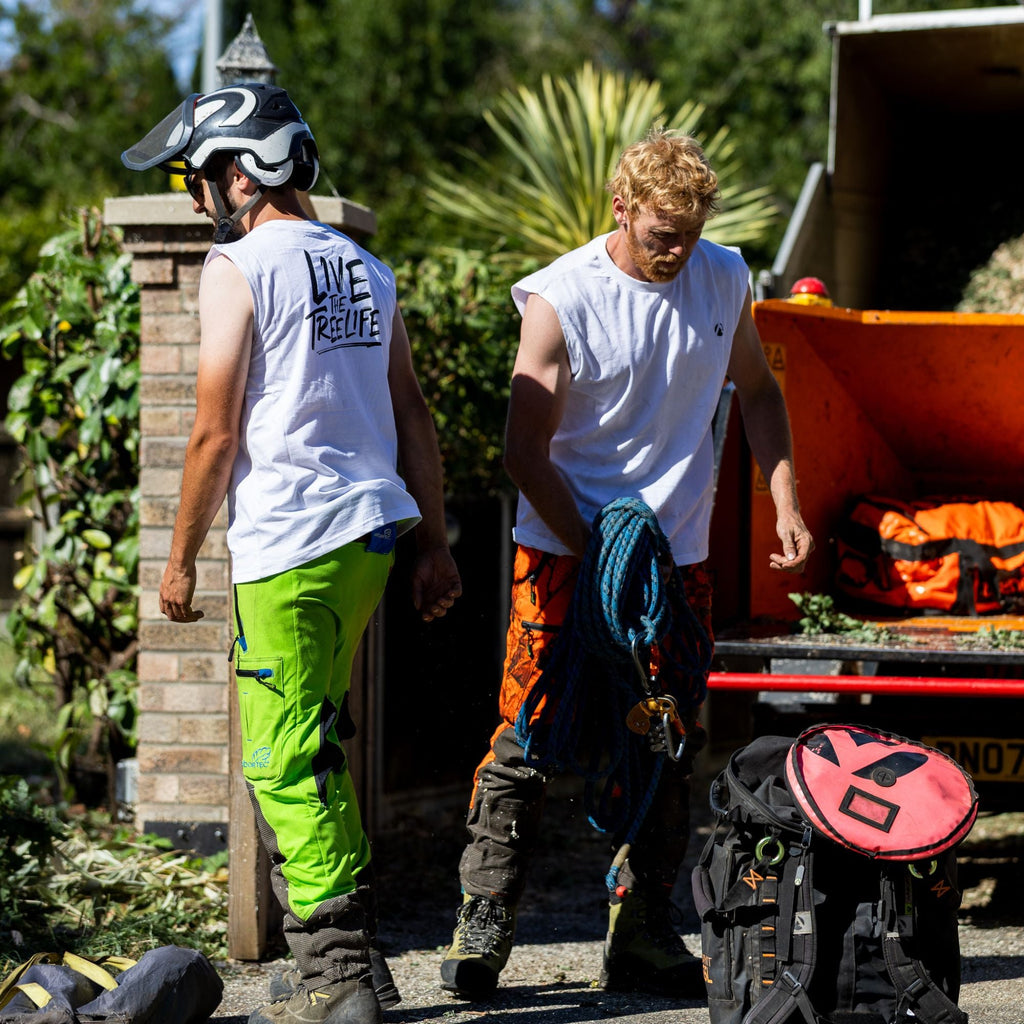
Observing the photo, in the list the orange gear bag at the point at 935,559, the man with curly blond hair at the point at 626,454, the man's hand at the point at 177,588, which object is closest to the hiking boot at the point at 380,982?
the man with curly blond hair at the point at 626,454

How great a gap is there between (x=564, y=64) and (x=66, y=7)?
34.6 feet

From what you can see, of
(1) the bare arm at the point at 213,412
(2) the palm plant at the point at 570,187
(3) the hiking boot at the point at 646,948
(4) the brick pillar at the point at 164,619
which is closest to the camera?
(1) the bare arm at the point at 213,412

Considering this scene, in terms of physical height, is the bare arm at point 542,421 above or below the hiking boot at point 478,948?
above

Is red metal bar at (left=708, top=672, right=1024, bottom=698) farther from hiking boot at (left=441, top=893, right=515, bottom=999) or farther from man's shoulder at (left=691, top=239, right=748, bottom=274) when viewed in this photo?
man's shoulder at (left=691, top=239, right=748, bottom=274)

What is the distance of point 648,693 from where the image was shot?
3.44 metres

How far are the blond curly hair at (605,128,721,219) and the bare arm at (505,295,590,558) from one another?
319 millimetres

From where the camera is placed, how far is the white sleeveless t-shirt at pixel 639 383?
345cm

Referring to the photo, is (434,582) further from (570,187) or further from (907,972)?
(570,187)

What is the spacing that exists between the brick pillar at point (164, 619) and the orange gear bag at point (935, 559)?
6.16 ft

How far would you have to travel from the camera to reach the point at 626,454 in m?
3.53

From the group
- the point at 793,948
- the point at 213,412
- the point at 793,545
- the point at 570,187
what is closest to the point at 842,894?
the point at 793,948

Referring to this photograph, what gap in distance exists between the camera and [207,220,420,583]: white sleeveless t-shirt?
3031 mm

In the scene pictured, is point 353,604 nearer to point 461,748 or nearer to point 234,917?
point 234,917

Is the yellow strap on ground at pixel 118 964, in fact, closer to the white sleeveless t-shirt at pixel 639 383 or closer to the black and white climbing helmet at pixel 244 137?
the white sleeveless t-shirt at pixel 639 383
